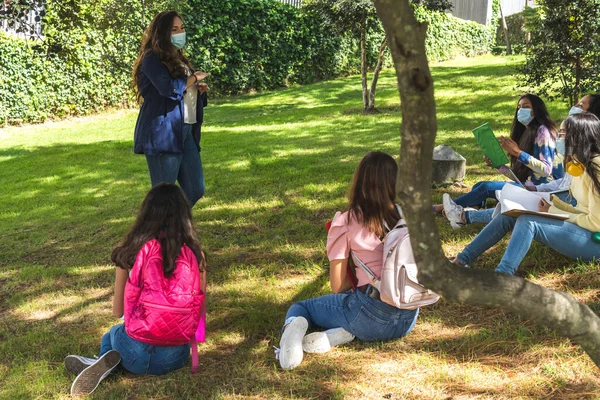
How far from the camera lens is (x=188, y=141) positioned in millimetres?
5492

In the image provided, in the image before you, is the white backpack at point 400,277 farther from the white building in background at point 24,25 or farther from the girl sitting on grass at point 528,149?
the white building in background at point 24,25

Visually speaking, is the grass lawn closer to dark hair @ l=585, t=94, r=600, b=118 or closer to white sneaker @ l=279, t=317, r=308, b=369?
white sneaker @ l=279, t=317, r=308, b=369

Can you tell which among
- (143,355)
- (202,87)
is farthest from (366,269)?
(202,87)

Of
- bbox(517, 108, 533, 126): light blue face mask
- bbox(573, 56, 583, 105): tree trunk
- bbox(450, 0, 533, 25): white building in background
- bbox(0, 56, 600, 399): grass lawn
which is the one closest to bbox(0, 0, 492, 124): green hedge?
bbox(0, 56, 600, 399): grass lawn

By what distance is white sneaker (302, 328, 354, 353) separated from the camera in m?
3.88

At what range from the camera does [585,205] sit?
4.39 metres

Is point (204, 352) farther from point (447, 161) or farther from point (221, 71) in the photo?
point (221, 71)

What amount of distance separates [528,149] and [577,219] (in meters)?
1.92

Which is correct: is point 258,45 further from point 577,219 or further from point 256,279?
point 577,219

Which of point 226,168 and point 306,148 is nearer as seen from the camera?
point 226,168

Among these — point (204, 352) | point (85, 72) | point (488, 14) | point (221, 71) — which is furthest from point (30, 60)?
point (488, 14)

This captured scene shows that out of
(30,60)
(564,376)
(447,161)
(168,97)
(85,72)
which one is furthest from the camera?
(85,72)

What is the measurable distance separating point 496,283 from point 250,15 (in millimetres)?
18724

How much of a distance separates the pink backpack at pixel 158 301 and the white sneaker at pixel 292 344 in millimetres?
523
